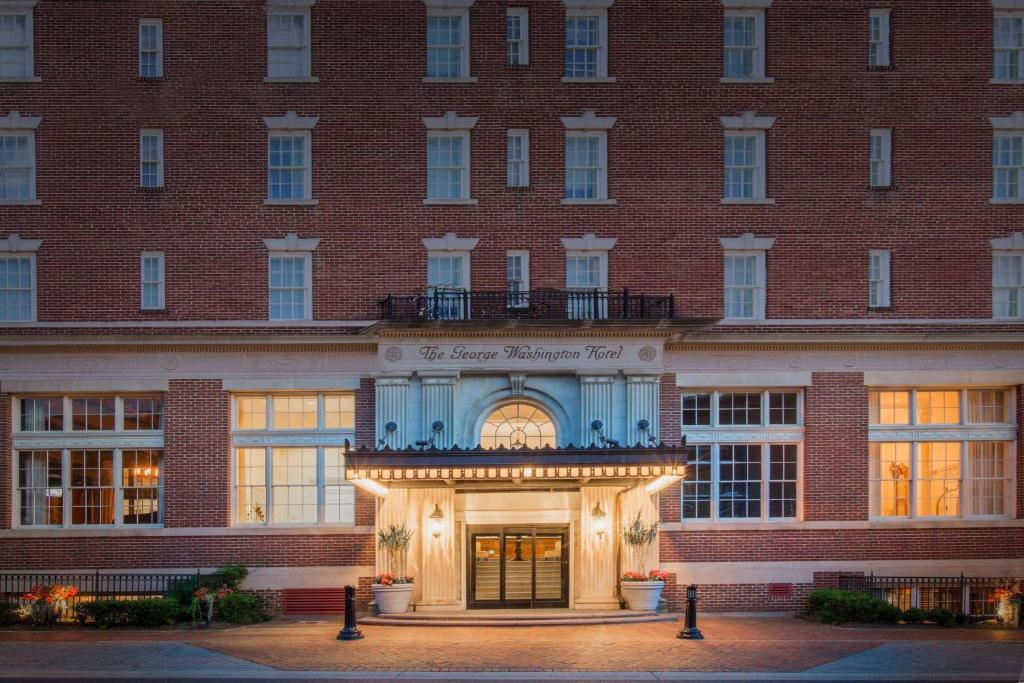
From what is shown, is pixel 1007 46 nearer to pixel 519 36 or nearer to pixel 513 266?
pixel 519 36

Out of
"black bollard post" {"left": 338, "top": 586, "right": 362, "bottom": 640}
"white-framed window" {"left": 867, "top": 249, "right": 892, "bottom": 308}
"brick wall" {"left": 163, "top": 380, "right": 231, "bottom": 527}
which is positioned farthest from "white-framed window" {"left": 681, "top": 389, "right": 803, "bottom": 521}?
"brick wall" {"left": 163, "top": 380, "right": 231, "bottom": 527}

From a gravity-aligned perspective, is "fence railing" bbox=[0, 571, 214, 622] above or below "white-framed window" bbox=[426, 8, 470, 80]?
below

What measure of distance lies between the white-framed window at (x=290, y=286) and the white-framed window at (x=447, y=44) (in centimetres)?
618

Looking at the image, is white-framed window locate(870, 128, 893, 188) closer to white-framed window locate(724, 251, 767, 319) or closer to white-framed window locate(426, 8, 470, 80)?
white-framed window locate(724, 251, 767, 319)

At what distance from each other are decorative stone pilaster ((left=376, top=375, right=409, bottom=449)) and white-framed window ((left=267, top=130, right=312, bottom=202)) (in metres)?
5.61

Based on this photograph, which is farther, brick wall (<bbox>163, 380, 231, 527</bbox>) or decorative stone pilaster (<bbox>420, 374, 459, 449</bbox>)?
brick wall (<bbox>163, 380, 231, 527</bbox>)

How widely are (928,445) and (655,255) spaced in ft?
30.5

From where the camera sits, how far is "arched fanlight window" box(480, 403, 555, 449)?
27.5 meters

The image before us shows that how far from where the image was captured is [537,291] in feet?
89.9

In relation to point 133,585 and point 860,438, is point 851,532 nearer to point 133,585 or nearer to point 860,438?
point 860,438

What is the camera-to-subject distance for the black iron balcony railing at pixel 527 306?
2723cm

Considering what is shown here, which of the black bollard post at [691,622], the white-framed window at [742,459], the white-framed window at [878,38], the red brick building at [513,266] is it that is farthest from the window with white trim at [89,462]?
the white-framed window at [878,38]

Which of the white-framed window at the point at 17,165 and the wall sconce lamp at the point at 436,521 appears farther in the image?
the white-framed window at the point at 17,165

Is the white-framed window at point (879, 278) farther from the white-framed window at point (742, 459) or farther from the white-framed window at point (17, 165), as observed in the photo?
the white-framed window at point (17, 165)
